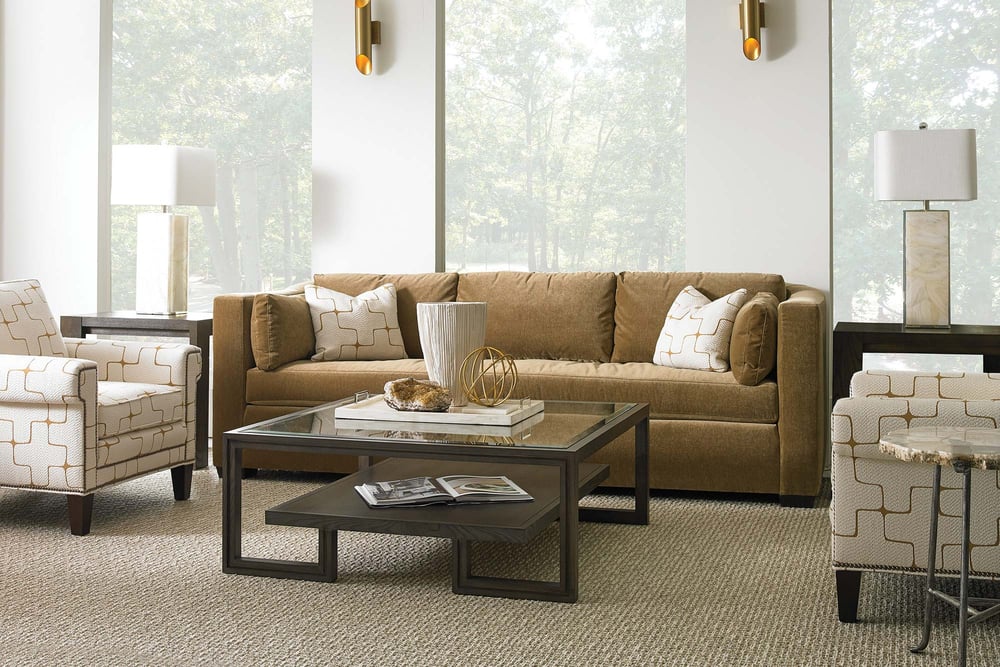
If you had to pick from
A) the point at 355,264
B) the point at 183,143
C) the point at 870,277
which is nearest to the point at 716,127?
the point at 870,277

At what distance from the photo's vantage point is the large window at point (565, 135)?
17.4ft

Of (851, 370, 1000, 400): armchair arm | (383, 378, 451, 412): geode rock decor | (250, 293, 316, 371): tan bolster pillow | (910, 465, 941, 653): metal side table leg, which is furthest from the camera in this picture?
(250, 293, 316, 371): tan bolster pillow

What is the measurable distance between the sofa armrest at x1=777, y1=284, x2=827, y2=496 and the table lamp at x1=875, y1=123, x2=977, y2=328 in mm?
566

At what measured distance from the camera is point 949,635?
2.46 metres

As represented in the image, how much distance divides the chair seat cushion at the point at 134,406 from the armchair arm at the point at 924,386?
2.38 meters

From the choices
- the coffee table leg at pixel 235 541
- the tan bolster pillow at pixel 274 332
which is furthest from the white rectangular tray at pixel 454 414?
the tan bolster pillow at pixel 274 332

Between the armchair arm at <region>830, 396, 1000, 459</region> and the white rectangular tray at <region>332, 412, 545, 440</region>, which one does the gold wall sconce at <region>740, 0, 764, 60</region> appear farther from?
the armchair arm at <region>830, 396, 1000, 459</region>

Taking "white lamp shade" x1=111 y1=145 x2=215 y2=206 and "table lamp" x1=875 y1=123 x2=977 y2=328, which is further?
"white lamp shade" x1=111 y1=145 x2=215 y2=206

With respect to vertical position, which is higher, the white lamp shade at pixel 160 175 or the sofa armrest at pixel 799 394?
the white lamp shade at pixel 160 175

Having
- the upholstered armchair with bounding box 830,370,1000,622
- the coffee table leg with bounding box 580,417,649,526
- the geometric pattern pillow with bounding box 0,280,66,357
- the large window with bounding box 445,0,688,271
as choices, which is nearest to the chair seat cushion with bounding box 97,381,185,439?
the geometric pattern pillow with bounding box 0,280,66,357

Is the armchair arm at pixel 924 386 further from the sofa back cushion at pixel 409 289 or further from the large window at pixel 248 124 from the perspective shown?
the large window at pixel 248 124

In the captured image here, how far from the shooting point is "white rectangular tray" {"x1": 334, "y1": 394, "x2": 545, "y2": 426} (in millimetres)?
3043

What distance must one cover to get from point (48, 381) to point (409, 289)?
1876 mm

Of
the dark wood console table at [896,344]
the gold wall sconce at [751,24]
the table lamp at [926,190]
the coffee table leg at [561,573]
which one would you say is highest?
the gold wall sconce at [751,24]
